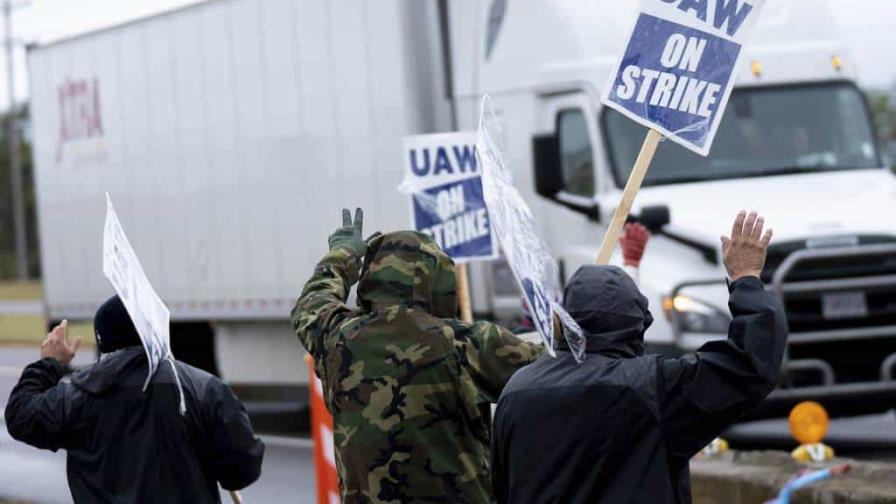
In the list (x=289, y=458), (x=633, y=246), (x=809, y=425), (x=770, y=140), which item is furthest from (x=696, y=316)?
(x=289, y=458)

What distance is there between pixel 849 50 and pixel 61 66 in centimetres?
904

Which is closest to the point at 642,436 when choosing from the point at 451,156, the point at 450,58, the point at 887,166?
the point at 451,156

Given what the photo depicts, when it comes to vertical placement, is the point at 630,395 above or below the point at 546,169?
below

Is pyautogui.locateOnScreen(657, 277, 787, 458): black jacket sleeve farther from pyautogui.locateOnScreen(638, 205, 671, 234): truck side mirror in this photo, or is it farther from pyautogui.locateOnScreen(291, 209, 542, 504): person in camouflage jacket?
pyautogui.locateOnScreen(638, 205, 671, 234): truck side mirror

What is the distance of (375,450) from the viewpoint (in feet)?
17.3

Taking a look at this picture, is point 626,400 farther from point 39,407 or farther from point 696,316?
point 696,316

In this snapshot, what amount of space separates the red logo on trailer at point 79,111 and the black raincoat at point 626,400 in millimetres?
14381

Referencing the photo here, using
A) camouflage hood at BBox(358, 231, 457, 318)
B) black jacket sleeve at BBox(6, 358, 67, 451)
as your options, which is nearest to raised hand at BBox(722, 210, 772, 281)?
camouflage hood at BBox(358, 231, 457, 318)

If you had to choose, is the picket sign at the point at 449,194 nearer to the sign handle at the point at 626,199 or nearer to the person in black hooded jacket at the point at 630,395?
the sign handle at the point at 626,199

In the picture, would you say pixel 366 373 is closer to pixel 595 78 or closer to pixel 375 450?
pixel 375 450

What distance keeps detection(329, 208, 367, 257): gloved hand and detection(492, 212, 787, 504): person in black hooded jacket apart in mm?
1212

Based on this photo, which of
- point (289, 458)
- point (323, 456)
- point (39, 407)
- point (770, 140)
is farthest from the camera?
point (289, 458)

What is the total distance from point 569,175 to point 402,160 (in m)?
1.87

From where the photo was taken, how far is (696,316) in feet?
38.1
